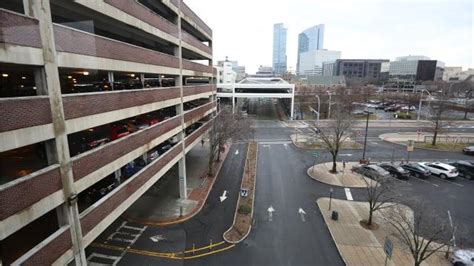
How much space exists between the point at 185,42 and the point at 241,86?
45147mm

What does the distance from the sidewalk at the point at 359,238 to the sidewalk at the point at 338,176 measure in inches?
173

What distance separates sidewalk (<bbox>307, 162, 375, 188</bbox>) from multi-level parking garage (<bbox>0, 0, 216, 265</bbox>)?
17692mm

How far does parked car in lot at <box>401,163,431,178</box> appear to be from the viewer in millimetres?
28344

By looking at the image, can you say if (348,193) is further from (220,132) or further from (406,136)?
(406,136)

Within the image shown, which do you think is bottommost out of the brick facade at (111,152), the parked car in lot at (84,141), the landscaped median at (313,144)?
the landscaped median at (313,144)

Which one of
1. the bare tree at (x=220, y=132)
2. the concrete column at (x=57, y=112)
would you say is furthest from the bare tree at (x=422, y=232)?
the bare tree at (x=220, y=132)

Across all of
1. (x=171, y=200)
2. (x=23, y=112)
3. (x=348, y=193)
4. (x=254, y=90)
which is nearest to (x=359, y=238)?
(x=348, y=193)

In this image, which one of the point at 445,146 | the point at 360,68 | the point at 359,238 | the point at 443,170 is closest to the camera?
the point at 359,238

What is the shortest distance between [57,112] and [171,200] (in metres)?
15.8

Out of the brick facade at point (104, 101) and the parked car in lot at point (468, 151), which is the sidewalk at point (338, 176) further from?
the parked car in lot at point (468, 151)

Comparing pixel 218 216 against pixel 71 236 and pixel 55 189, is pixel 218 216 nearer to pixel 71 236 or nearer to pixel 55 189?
pixel 71 236

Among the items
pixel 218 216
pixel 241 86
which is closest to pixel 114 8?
pixel 218 216

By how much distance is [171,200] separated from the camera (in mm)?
23625

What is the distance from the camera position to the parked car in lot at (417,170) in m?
28.3
